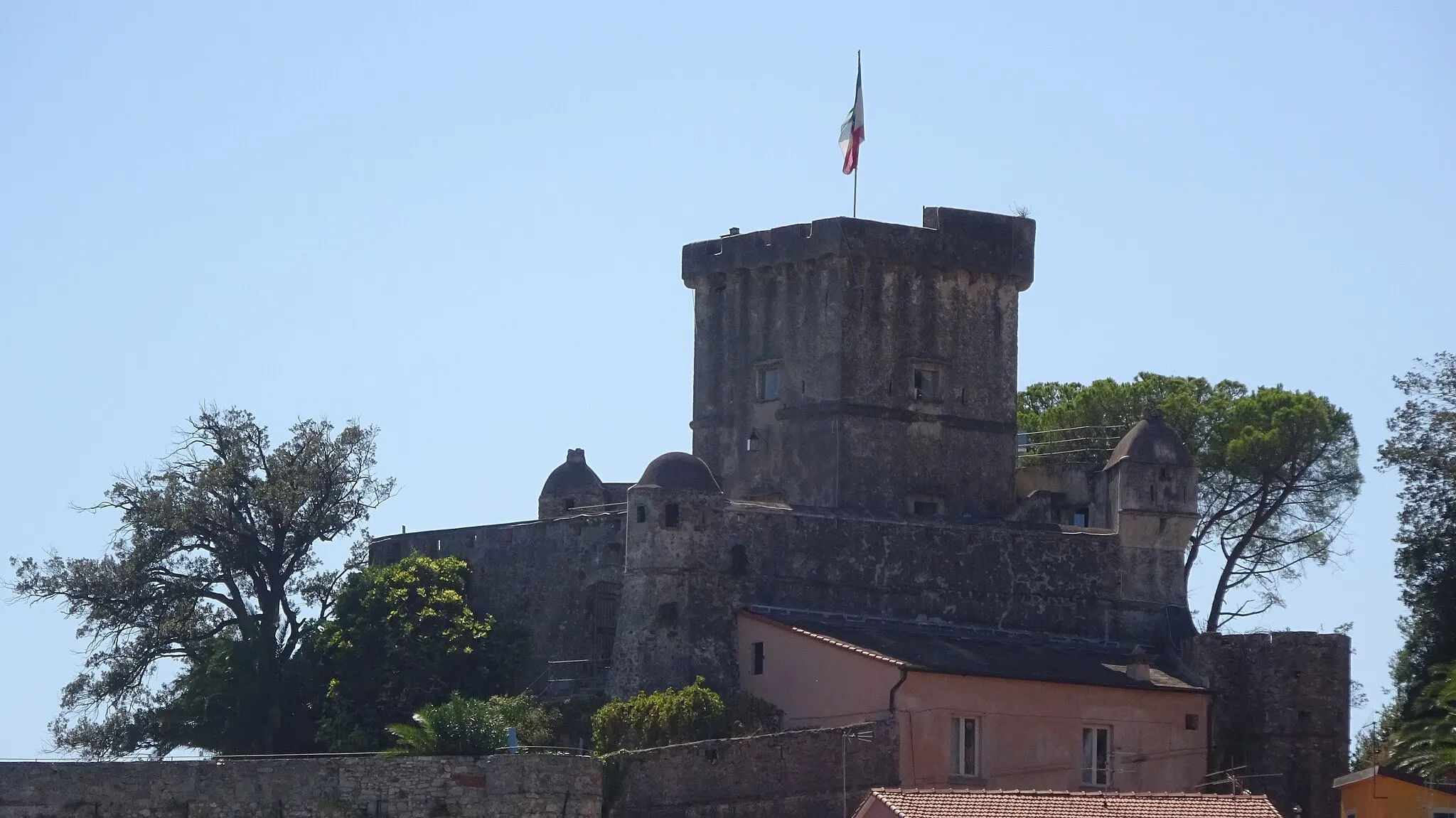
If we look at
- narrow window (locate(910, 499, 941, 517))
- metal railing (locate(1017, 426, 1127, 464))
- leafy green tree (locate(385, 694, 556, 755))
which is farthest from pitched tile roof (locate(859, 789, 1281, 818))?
metal railing (locate(1017, 426, 1127, 464))

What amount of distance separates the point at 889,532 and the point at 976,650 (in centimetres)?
383

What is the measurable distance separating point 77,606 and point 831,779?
18.5 m

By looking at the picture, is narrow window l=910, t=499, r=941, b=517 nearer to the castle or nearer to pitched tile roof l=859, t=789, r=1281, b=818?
the castle

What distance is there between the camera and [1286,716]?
198ft

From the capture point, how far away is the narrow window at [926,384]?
215 feet

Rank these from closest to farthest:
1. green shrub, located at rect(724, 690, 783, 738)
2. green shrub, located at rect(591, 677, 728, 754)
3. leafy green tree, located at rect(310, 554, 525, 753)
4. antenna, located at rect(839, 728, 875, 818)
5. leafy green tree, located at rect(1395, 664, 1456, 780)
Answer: leafy green tree, located at rect(1395, 664, 1456, 780) < antenna, located at rect(839, 728, 875, 818) < green shrub, located at rect(591, 677, 728, 754) < green shrub, located at rect(724, 690, 783, 738) < leafy green tree, located at rect(310, 554, 525, 753)

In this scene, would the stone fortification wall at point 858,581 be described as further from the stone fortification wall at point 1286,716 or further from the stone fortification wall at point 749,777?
the stone fortification wall at point 749,777

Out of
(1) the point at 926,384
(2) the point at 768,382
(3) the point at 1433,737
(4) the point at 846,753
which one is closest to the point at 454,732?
(4) the point at 846,753

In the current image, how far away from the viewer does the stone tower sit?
212 ft

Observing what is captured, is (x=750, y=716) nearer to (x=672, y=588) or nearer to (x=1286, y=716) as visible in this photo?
(x=672, y=588)

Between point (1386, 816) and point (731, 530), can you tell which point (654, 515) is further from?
point (1386, 816)

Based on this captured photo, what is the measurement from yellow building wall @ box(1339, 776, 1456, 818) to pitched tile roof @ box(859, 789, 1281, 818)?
204 inches

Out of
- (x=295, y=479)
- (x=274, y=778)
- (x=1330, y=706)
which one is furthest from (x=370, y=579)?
(x=1330, y=706)

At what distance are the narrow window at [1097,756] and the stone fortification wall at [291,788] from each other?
13.7 metres
